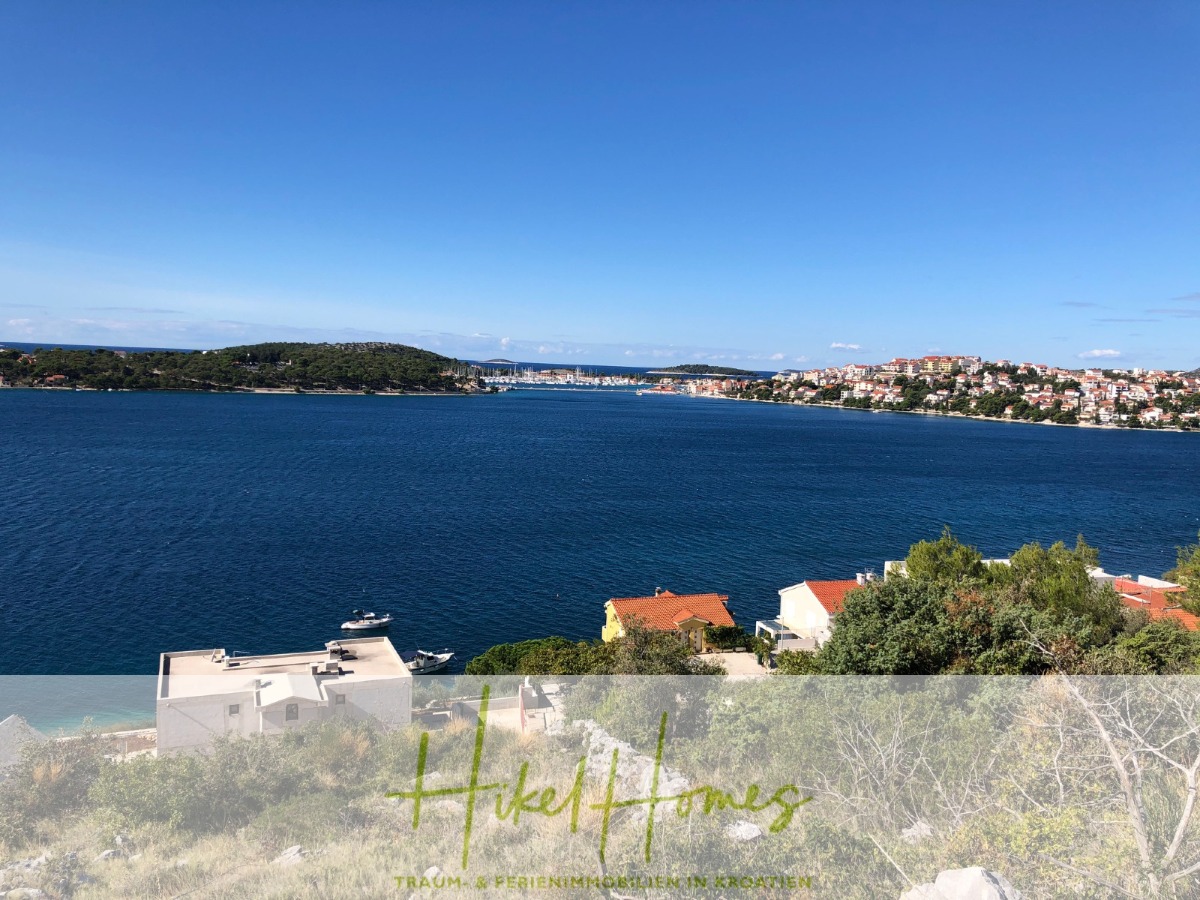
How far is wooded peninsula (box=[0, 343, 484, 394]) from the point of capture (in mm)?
95062

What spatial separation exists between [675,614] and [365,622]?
7.88 meters

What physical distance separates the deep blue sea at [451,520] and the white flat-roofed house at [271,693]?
469 centimetres

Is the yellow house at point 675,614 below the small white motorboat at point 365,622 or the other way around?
the other way around

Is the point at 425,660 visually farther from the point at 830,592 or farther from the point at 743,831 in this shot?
the point at 743,831

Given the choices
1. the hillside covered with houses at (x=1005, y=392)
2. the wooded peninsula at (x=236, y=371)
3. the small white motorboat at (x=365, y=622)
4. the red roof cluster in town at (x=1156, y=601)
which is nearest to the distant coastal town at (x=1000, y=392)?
the hillside covered with houses at (x=1005, y=392)

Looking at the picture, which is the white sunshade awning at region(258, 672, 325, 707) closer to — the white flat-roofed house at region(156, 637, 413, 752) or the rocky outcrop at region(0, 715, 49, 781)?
the white flat-roofed house at region(156, 637, 413, 752)

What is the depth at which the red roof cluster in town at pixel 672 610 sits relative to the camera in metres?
16.3

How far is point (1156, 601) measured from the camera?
17.3m

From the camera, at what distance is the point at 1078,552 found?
667 inches

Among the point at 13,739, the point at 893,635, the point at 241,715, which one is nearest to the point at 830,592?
the point at 893,635

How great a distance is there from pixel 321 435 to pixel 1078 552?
5358 cm

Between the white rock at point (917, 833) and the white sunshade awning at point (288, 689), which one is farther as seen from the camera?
the white sunshade awning at point (288, 689)

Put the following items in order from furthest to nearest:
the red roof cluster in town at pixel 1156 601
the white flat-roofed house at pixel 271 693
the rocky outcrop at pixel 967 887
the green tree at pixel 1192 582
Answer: the green tree at pixel 1192 582 < the red roof cluster in town at pixel 1156 601 < the white flat-roofed house at pixel 271 693 < the rocky outcrop at pixel 967 887

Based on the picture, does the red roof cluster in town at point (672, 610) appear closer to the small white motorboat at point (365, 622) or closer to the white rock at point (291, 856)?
the small white motorboat at point (365, 622)
